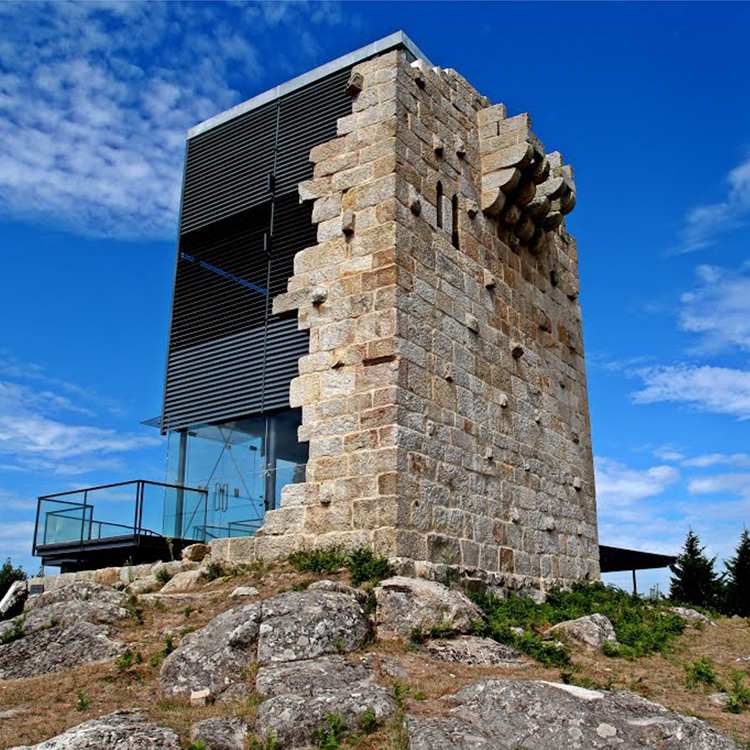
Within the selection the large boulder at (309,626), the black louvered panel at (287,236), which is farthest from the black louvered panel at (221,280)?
the large boulder at (309,626)

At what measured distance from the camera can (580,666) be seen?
24.9 feet

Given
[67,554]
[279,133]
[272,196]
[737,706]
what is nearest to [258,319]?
[272,196]

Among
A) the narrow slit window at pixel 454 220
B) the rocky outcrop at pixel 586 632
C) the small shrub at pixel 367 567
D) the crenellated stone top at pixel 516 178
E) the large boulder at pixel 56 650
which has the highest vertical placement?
the crenellated stone top at pixel 516 178

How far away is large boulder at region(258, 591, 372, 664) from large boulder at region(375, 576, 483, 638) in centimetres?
23

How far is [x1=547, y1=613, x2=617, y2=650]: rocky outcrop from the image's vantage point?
8.44 metres

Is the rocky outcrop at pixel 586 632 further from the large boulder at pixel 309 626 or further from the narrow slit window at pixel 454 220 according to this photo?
the narrow slit window at pixel 454 220

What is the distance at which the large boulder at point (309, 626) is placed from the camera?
6691 millimetres

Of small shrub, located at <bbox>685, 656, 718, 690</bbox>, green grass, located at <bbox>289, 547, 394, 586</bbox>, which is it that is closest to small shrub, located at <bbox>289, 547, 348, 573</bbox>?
green grass, located at <bbox>289, 547, 394, 586</bbox>

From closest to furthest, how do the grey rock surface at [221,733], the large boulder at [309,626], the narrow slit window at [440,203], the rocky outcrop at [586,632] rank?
the grey rock surface at [221,733] < the large boulder at [309,626] < the rocky outcrop at [586,632] < the narrow slit window at [440,203]

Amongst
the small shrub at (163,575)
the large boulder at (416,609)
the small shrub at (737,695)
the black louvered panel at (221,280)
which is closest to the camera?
the small shrub at (737,695)

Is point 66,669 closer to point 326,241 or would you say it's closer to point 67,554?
point 326,241

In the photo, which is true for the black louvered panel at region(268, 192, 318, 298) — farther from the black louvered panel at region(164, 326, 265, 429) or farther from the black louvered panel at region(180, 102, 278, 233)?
the black louvered panel at region(164, 326, 265, 429)

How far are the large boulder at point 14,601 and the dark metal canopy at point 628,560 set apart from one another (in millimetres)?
13778

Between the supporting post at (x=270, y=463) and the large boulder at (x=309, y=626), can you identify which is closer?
the large boulder at (x=309, y=626)
